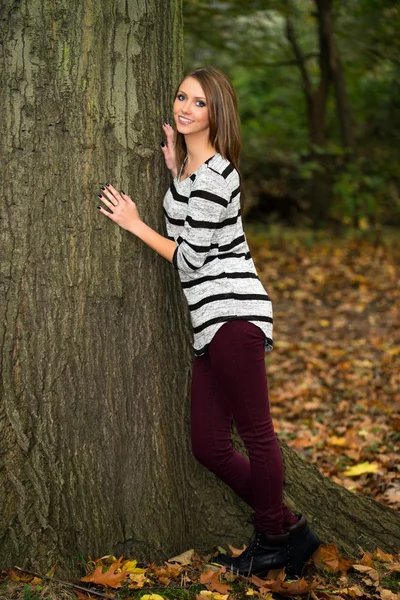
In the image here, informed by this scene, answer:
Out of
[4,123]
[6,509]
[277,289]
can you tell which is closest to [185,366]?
[6,509]

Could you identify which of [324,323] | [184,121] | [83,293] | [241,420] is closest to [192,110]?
[184,121]

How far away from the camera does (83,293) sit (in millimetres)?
3182

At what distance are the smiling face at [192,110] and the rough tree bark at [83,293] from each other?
142 millimetres

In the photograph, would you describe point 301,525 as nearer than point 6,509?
No

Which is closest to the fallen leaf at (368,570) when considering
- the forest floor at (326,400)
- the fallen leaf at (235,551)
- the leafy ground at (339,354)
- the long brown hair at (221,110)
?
the forest floor at (326,400)

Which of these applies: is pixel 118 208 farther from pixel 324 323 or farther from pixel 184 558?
pixel 324 323

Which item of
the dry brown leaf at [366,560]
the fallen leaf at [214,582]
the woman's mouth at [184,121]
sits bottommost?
the dry brown leaf at [366,560]

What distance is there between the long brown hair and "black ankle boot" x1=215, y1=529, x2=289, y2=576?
5.62 feet

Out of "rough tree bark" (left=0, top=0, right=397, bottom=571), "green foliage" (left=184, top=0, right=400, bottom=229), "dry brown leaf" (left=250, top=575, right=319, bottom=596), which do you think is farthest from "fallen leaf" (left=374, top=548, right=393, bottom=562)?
"green foliage" (left=184, top=0, right=400, bottom=229)

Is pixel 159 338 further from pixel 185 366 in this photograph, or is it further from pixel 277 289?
pixel 277 289

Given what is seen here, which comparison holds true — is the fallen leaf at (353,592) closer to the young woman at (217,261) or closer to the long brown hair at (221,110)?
the young woman at (217,261)

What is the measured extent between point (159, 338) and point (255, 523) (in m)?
0.97

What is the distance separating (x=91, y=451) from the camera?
3270 millimetres

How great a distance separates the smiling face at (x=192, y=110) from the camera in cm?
316
